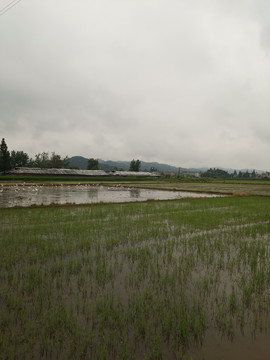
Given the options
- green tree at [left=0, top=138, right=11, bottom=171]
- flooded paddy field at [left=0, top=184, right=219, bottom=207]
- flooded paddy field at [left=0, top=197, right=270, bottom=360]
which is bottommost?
flooded paddy field at [left=0, top=184, right=219, bottom=207]

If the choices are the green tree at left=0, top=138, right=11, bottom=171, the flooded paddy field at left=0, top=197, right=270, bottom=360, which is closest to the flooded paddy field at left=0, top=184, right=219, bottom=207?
the flooded paddy field at left=0, top=197, right=270, bottom=360

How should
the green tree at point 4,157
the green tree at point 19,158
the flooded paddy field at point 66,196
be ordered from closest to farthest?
the flooded paddy field at point 66,196 < the green tree at point 4,157 < the green tree at point 19,158

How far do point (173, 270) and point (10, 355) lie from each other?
3.31 meters

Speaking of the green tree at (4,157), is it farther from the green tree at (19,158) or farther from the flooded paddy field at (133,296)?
the flooded paddy field at (133,296)

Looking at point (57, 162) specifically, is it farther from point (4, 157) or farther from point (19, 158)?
point (4, 157)

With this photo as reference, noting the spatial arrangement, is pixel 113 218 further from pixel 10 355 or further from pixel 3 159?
pixel 3 159

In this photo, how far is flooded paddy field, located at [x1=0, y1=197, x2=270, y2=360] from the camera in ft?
9.11

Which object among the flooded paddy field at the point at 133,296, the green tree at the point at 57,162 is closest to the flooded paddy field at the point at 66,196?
the flooded paddy field at the point at 133,296

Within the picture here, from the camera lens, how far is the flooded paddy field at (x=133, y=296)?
109 inches

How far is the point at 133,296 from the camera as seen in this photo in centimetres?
392

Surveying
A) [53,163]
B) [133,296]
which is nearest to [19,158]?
[53,163]

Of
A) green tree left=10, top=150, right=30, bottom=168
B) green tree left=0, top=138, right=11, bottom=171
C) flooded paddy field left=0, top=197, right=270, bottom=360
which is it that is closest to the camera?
flooded paddy field left=0, top=197, right=270, bottom=360

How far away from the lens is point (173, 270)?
5.07m

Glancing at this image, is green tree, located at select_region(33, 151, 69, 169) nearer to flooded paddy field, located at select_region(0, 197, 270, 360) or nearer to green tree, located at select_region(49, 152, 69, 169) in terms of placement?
green tree, located at select_region(49, 152, 69, 169)
